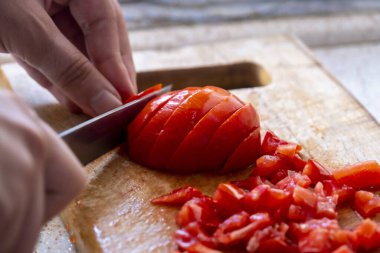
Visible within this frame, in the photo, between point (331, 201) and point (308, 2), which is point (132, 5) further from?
point (331, 201)

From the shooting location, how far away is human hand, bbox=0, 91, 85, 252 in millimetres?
1045

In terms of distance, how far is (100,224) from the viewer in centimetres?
150

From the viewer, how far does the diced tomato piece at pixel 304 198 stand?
4.85 ft

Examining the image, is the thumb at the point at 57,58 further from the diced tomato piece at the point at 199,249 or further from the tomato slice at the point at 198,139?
the diced tomato piece at the point at 199,249

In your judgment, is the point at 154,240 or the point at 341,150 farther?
the point at 341,150

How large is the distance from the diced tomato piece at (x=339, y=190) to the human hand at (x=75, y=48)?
2.44 feet

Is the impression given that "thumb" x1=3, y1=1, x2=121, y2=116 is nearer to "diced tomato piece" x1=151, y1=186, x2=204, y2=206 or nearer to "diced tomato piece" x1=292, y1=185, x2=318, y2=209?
"diced tomato piece" x1=151, y1=186, x2=204, y2=206

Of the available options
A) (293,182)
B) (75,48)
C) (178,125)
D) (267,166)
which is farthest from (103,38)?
(293,182)

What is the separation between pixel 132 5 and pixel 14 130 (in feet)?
6.78

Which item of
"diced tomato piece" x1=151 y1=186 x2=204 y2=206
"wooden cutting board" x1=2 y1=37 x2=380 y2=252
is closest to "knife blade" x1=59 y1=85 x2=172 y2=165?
"wooden cutting board" x1=2 y1=37 x2=380 y2=252

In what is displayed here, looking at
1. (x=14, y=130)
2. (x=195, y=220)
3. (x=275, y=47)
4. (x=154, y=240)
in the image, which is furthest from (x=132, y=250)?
(x=275, y=47)

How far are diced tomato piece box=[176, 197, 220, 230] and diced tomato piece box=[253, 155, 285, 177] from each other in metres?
0.23

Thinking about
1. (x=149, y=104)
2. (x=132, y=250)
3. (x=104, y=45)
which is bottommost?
Answer: (x=132, y=250)

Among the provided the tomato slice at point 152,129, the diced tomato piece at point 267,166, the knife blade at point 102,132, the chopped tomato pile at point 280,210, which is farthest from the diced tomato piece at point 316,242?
the knife blade at point 102,132
